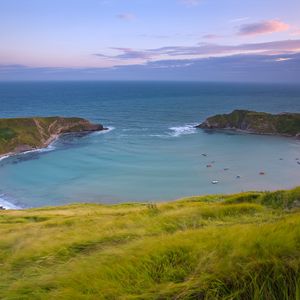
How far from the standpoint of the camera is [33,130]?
10619 centimetres

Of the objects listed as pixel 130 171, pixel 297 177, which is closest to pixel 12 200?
pixel 130 171

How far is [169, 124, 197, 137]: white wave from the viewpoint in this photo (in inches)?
4702

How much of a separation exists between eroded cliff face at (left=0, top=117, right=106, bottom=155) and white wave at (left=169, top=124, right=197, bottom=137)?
2723 cm

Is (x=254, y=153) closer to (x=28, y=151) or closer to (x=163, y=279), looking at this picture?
(x=28, y=151)

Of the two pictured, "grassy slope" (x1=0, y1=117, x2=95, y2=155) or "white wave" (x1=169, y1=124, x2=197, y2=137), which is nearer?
"grassy slope" (x1=0, y1=117, x2=95, y2=155)

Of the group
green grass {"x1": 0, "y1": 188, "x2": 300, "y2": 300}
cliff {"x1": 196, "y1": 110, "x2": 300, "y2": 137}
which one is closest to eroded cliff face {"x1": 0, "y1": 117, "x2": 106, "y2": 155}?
cliff {"x1": 196, "y1": 110, "x2": 300, "y2": 137}

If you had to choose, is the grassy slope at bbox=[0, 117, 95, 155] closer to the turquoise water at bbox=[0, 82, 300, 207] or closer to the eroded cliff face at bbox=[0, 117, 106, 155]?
the eroded cliff face at bbox=[0, 117, 106, 155]

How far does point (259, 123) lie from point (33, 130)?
78.8m

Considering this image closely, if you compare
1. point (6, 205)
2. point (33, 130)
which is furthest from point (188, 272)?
point (33, 130)

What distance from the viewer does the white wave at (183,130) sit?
392ft

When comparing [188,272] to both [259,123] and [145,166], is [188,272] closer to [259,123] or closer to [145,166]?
[145,166]

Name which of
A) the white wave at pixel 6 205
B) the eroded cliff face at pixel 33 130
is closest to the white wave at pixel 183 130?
the eroded cliff face at pixel 33 130

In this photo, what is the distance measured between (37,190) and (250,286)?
209ft

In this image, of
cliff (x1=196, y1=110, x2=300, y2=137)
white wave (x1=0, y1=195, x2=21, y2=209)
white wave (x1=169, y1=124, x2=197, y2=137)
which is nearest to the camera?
white wave (x1=0, y1=195, x2=21, y2=209)
